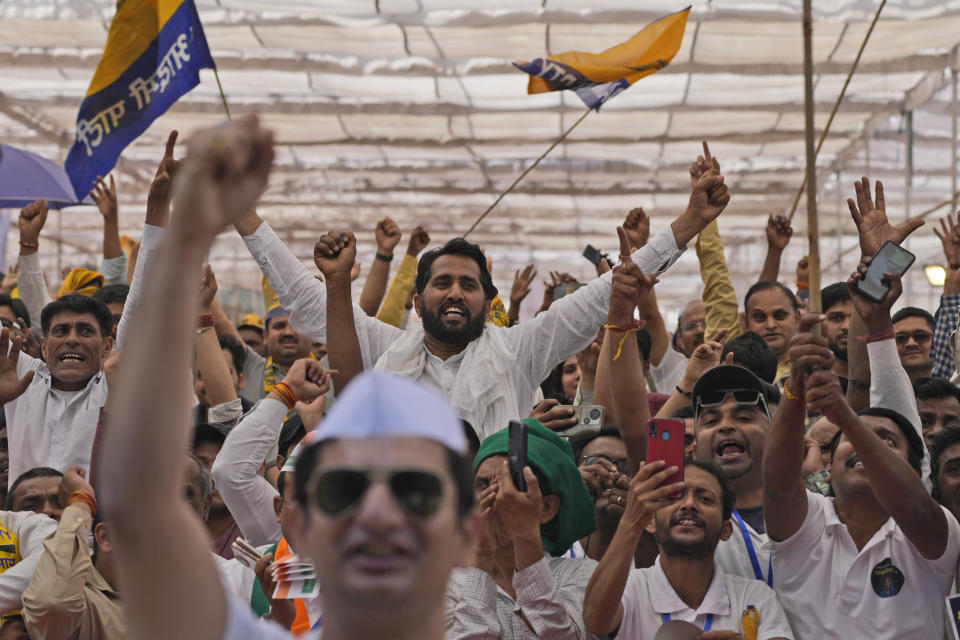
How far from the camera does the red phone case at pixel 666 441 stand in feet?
A: 10.1

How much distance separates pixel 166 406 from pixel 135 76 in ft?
17.7

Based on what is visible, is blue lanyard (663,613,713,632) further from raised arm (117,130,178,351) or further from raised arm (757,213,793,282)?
raised arm (757,213,793,282)

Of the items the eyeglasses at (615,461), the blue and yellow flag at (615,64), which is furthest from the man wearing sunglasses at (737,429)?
the blue and yellow flag at (615,64)

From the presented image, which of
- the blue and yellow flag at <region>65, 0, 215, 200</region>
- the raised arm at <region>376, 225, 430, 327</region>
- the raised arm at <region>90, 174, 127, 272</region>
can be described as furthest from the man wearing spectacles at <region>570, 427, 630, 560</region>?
the blue and yellow flag at <region>65, 0, 215, 200</region>

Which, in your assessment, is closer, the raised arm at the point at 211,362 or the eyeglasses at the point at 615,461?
the eyeglasses at the point at 615,461

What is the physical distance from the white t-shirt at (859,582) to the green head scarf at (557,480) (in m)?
0.66

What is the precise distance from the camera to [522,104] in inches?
497

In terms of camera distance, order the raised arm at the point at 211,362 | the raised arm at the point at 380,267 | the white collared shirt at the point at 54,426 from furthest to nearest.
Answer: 1. the raised arm at the point at 380,267
2. the raised arm at the point at 211,362
3. the white collared shirt at the point at 54,426

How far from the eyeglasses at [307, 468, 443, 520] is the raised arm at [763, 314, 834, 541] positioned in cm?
198

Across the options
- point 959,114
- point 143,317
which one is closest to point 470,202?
point 959,114

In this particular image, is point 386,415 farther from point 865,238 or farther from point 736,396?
point 865,238

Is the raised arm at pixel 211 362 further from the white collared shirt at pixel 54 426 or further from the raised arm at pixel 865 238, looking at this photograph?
the raised arm at pixel 865 238

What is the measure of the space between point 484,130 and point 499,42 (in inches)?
137

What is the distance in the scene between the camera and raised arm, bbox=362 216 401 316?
5.95m
